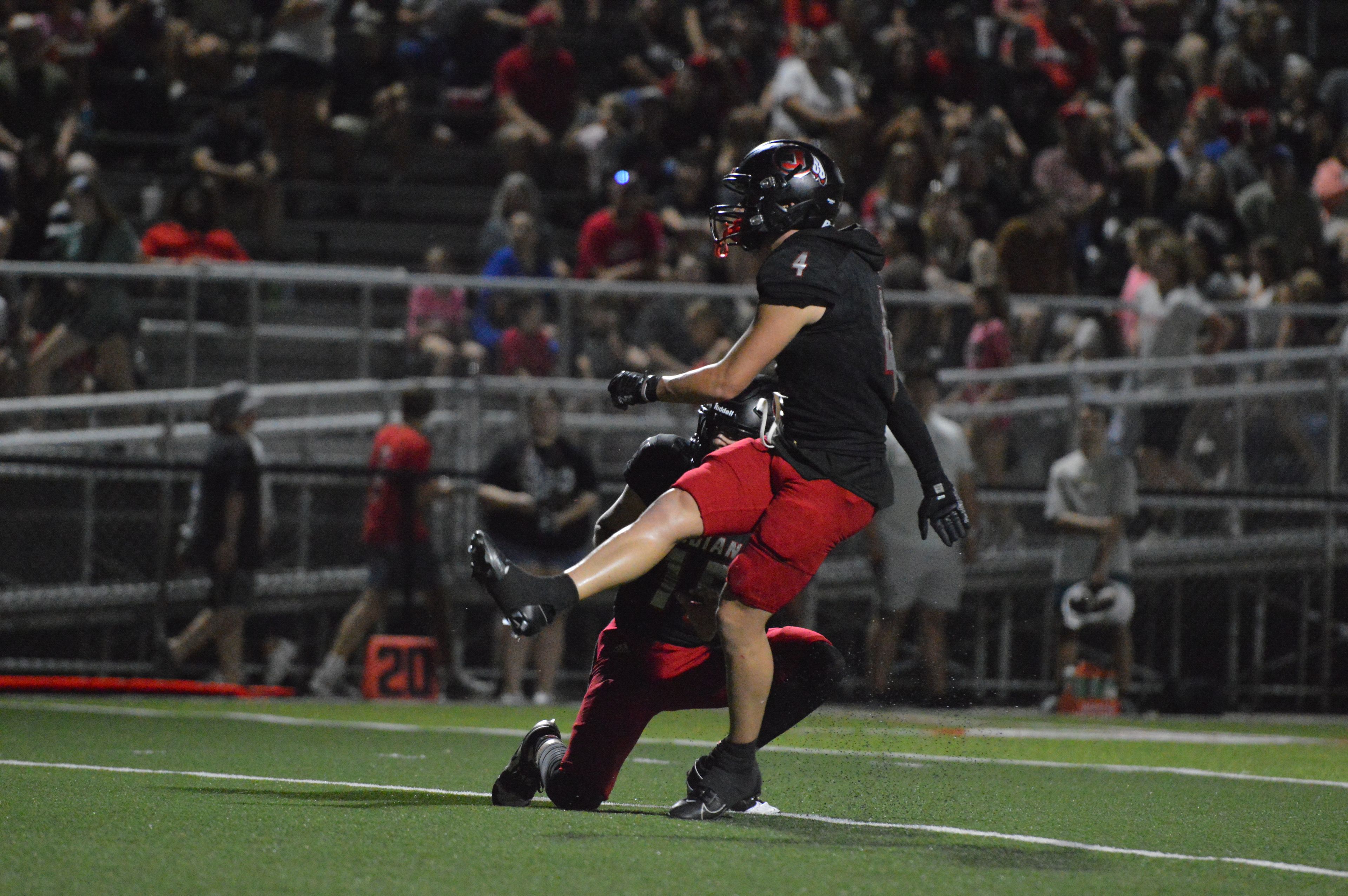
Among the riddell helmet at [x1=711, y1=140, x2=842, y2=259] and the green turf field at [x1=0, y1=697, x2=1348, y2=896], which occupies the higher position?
the riddell helmet at [x1=711, y1=140, x2=842, y2=259]

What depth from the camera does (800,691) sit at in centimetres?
621

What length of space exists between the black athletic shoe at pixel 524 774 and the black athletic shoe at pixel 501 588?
90 cm

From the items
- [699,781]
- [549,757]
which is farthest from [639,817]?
[549,757]

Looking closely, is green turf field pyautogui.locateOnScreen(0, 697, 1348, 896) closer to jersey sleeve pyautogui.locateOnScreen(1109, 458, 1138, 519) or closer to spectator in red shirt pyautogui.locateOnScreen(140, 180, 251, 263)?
jersey sleeve pyautogui.locateOnScreen(1109, 458, 1138, 519)

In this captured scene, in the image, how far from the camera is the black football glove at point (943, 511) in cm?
618

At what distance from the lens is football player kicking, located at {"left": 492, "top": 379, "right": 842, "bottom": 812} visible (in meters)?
6.07

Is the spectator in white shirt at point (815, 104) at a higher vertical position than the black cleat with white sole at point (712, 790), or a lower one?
higher

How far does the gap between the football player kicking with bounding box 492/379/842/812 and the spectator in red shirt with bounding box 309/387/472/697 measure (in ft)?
21.8

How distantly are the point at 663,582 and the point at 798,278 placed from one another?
1050mm

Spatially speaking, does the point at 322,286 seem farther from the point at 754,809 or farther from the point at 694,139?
the point at 754,809

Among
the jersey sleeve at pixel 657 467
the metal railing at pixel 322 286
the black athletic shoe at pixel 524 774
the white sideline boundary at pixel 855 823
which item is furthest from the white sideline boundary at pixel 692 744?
the metal railing at pixel 322 286

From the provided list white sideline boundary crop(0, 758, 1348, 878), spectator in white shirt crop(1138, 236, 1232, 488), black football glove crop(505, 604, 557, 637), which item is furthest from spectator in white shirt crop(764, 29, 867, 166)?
black football glove crop(505, 604, 557, 637)

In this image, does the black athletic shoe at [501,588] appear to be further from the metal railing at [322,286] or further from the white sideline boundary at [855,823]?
the metal railing at [322,286]

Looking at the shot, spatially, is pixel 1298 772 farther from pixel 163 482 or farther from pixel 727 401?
pixel 163 482
